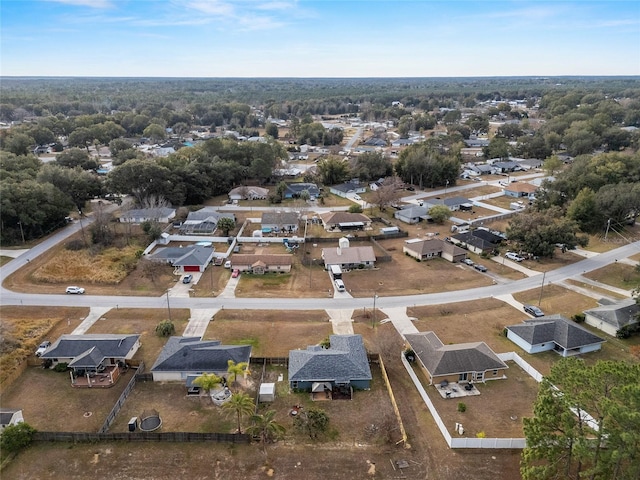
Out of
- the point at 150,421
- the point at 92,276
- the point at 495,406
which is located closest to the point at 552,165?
the point at 495,406

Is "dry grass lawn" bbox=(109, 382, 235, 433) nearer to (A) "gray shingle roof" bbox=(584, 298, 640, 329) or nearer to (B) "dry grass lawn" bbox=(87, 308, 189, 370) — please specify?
(B) "dry grass lawn" bbox=(87, 308, 189, 370)

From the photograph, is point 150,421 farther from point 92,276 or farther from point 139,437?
point 92,276

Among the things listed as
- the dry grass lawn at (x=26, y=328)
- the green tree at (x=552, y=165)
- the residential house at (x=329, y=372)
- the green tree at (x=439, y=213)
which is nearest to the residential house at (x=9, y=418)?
the dry grass lawn at (x=26, y=328)

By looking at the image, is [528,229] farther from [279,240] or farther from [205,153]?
[205,153]

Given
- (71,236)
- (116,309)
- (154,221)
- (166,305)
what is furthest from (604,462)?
(71,236)

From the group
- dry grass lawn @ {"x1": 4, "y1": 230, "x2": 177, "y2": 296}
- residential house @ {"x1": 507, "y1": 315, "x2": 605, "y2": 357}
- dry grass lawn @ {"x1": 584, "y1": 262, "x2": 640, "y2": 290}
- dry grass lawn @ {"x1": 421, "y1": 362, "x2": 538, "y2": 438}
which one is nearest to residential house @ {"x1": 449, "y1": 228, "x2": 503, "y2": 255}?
dry grass lawn @ {"x1": 584, "y1": 262, "x2": 640, "y2": 290}
